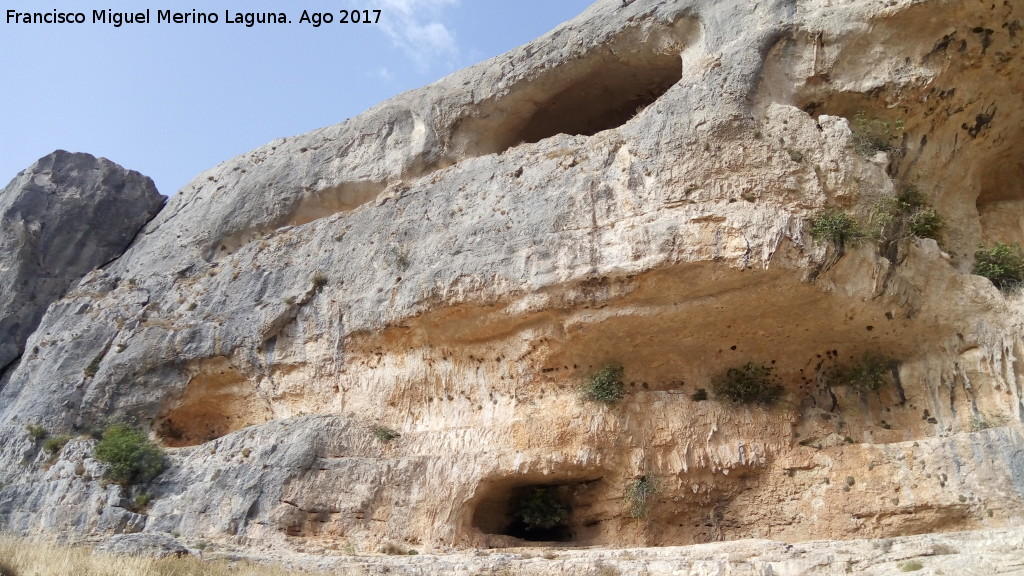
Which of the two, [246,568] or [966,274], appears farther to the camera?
[966,274]

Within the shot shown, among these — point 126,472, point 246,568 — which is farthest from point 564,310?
point 126,472

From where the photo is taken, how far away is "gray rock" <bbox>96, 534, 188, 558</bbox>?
11.0 m

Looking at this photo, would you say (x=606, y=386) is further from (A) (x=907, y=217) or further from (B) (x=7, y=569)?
(B) (x=7, y=569)

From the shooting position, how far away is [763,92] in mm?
13359

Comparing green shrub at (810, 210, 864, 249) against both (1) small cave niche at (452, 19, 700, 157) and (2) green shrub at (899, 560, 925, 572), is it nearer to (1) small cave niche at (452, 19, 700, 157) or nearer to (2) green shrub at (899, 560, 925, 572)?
(2) green shrub at (899, 560, 925, 572)

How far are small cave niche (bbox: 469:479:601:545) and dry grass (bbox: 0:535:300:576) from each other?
376 cm

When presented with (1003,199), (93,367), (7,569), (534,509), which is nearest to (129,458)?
(93,367)

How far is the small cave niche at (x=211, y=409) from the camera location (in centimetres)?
1666

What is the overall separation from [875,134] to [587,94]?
A: 6.24 metres

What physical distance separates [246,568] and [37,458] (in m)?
7.59

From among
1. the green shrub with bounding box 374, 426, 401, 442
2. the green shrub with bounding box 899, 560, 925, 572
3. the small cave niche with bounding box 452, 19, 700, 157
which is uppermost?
the small cave niche with bounding box 452, 19, 700, 157

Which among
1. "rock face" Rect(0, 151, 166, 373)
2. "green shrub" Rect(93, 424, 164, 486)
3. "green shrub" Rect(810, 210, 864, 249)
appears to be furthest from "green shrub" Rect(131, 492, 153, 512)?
"green shrub" Rect(810, 210, 864, 249)

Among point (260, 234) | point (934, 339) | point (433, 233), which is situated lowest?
point (934, 339)

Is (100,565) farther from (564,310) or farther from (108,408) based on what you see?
(108,408)
